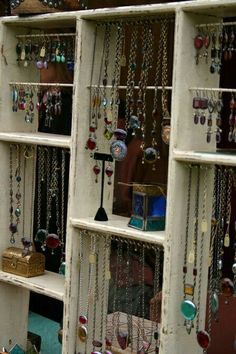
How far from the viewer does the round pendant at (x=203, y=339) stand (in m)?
2.33

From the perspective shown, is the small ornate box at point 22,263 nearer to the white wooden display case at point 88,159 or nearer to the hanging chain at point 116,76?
the white wooden display case at point 88,159

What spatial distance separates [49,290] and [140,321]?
1.56ft

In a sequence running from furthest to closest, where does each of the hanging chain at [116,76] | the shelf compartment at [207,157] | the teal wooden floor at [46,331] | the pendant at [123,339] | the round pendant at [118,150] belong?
the teal wooden floor at [46,331] < the pendant at [123,339] < the hanging chain at [116,76] < the round pendant at [118,150] < the shelf compartment at [207,157]

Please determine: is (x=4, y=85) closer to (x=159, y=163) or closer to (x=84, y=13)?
(x=84, y=13)

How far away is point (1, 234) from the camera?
3.01 m

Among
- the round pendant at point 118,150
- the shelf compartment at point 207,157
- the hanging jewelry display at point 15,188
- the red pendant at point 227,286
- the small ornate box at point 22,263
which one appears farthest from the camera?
the hanging jewelry display at point 15,188

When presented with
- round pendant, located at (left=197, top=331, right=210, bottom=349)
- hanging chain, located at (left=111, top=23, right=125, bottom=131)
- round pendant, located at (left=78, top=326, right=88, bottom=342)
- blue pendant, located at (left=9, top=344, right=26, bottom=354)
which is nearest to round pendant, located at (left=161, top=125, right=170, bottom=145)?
hanging chain, located at (left=111, top=23, right=125, bottom=131)

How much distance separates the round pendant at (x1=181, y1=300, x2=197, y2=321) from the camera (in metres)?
2.30

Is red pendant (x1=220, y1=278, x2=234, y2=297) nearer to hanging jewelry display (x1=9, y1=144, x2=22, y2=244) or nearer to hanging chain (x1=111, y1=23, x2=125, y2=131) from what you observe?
hanging chain (x1=111, y1=23, x2=125, y2=131)

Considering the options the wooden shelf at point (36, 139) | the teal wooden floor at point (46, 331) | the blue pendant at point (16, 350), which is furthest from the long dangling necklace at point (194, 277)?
the teal wooden floor at point (46, 331)

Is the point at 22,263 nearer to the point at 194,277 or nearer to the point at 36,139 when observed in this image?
the point at 36,139

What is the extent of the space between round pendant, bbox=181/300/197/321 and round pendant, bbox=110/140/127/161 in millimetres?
582

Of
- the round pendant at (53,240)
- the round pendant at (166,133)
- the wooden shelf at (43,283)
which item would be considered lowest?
the wooden shelf at (43,283)

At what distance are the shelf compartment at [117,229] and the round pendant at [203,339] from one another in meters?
0.34
